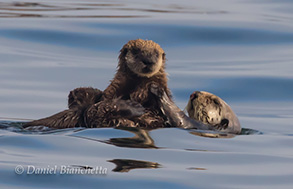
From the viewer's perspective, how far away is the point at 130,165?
5500 mm

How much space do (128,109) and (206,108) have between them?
981 millimetres

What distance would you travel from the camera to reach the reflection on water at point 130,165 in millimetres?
5405

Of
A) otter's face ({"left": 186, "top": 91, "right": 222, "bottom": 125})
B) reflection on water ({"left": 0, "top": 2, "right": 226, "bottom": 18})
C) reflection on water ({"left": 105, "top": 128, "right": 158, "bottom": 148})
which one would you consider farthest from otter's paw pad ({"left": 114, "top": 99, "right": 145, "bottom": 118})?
reflection on water ({"left": 0, "top": 2, "right": 226, "bottom": 18})

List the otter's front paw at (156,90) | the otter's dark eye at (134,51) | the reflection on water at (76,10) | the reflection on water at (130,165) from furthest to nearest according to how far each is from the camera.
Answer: the reflection on water at (76,10), the otter's dark eye at (134,51), the otter's front paw at (156,90), the reflection on water at (130,165)

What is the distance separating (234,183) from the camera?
5.22m

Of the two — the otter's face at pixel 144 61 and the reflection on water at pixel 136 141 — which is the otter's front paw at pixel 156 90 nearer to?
the otter's face at pixel 144 61

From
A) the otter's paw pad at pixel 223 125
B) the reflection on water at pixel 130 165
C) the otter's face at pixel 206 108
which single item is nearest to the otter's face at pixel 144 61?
the otter's face at pixel 206 108

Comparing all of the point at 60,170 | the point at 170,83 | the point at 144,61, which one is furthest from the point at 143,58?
the point at 170,83

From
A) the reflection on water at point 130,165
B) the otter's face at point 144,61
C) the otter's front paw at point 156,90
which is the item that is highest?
the otter's face at point 144,61

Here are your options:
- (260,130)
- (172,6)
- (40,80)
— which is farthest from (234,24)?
(260,130)

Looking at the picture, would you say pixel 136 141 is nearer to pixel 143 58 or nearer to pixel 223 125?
pixel 143 58

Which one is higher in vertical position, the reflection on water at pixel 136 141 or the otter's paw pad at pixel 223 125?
the otter's paw pad at pixel 223 125

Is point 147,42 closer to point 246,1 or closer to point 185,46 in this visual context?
point 185,46

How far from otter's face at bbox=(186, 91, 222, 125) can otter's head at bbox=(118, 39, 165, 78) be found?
515mm
